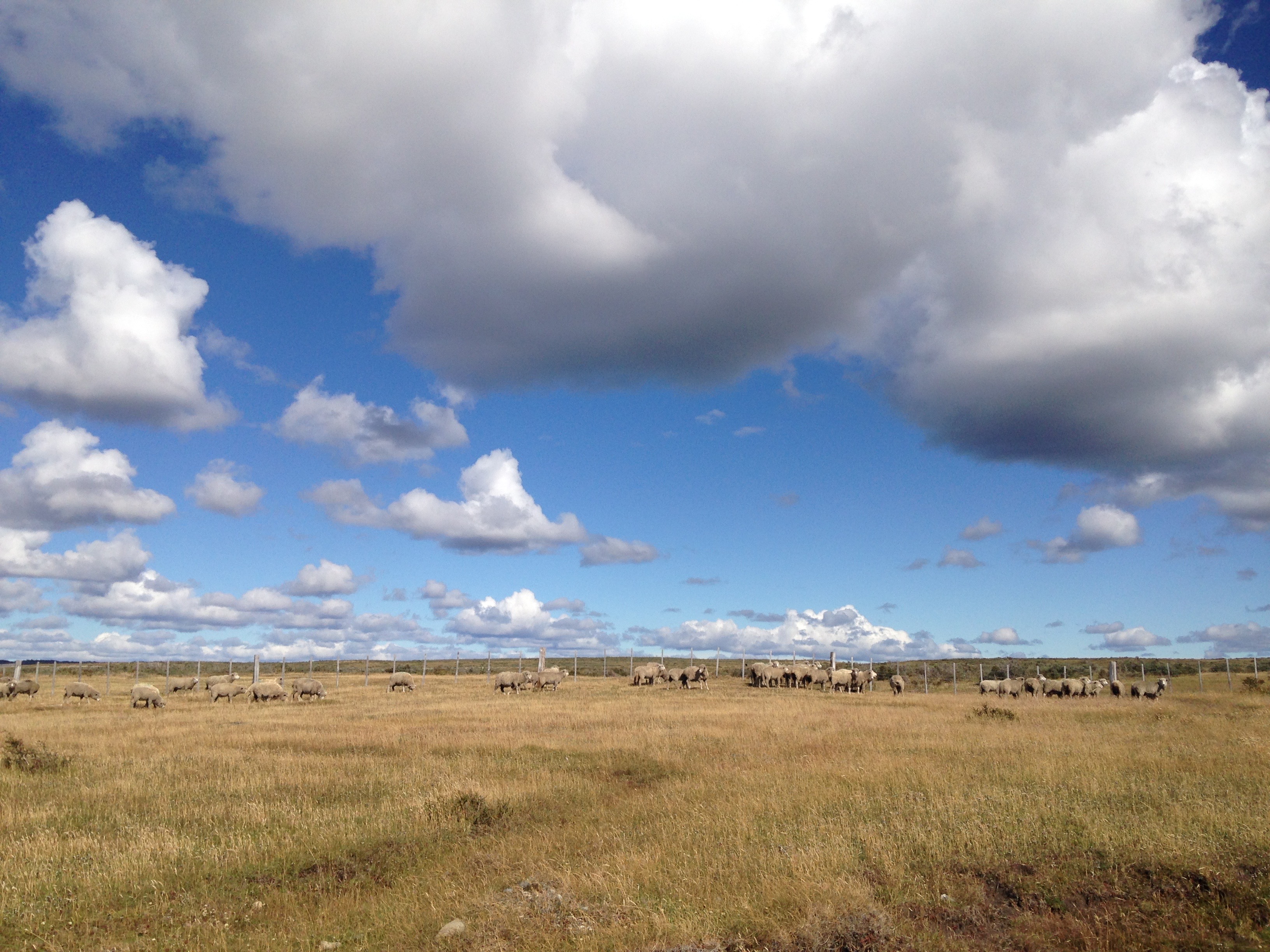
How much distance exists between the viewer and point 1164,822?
11.4m

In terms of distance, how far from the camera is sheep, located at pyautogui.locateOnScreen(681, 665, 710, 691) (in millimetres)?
53125

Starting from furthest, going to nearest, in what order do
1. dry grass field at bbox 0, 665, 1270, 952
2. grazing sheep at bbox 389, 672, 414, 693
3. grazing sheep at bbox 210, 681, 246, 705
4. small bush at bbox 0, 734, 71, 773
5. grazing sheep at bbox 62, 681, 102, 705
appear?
grazing sheep at bbox 389, 672, 414, 693, grazing sheep at bbox 62, 681, 102, 705, grazing sheep at bbox 210, 681, 246, 705, small bush at bbox 0, 734, 71, 773, dry grass field at bbox 0, 665, 1270, 952

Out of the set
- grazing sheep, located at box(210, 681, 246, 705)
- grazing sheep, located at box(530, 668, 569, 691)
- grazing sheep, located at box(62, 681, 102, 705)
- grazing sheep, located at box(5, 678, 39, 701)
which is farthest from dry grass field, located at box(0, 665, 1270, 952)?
grazing sheep, located at box(5, 678, 39, 701)

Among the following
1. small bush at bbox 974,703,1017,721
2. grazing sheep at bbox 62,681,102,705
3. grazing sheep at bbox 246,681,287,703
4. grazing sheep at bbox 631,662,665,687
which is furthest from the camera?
grazing sheep at bbox 631,662,665,687

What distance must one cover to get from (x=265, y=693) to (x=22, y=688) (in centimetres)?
1569

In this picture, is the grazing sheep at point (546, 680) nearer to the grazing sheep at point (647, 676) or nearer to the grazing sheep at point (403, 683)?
the grazing sheep at point (647, 676)

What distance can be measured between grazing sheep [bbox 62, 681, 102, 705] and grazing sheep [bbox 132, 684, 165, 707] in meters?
5.41

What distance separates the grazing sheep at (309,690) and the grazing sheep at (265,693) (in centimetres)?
71

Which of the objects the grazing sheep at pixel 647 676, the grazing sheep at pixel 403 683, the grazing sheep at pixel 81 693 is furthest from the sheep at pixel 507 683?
the grazing sheep at pixel 81 693

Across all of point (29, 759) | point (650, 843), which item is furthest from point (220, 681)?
point (650, 843)

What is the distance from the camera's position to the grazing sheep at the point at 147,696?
41.2 metres

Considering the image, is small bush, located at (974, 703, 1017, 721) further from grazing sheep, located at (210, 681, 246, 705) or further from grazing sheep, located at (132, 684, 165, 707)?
grazing sheep, located at (132, 684, 165, 707)

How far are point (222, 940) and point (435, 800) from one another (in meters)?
6.05

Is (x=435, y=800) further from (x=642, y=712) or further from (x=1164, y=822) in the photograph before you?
(x=642, y=712)
